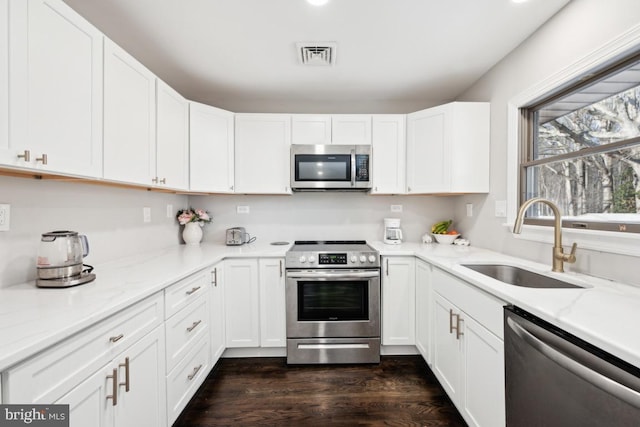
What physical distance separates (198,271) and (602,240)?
2.30 m

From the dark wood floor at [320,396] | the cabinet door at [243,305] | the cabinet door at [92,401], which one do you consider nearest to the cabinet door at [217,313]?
the cabinet door at [243,305]

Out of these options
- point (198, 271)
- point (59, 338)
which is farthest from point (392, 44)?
point (59, 338)

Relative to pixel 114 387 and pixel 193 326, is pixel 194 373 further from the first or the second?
pixel 114 387

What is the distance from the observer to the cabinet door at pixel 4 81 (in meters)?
0.92

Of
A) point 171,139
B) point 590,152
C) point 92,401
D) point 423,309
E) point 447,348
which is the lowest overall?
point 447,348

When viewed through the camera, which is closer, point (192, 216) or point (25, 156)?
point (25, 156)

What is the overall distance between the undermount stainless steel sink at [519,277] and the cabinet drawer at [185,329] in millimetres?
1812

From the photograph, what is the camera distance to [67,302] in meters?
1.01

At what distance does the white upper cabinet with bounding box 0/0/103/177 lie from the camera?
3.12 ft

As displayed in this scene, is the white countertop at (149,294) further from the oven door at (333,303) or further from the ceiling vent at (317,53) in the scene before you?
the ceiling vent at (317,53)

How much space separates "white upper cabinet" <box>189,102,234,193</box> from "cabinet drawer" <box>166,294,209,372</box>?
1033mm

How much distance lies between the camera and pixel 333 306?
2.21 m

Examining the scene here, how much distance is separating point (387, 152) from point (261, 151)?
48.7 inches

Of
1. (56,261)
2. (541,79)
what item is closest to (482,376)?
(541,79)
